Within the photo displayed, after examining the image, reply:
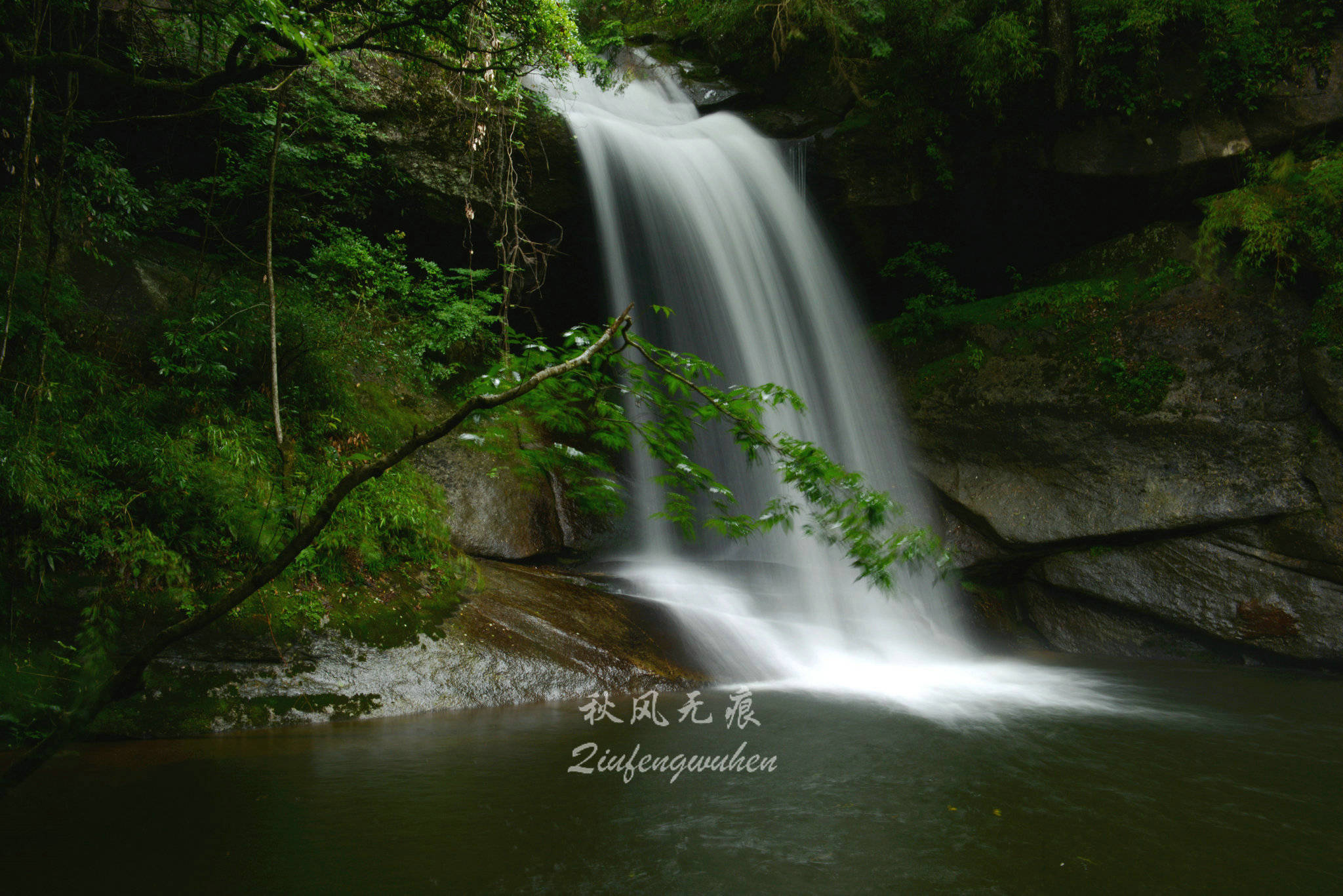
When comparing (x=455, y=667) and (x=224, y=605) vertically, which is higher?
(x=224, y=605)

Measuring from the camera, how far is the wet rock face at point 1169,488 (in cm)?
779

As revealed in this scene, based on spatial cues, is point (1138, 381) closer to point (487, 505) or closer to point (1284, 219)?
point (1284, 219)

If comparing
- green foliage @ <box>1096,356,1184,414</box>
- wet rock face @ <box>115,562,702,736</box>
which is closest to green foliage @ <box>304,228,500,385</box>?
wet rock face @ <box>115,562,702,736</box>

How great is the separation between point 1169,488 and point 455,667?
26.5 feet

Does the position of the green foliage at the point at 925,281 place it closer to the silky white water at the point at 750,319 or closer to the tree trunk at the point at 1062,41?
the silky white water at the point at 750,319

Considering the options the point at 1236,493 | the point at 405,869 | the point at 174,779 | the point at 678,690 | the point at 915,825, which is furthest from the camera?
the point at 1236,493

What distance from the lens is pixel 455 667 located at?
16.6 feet

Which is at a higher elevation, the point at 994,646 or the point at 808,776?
the point at 808,776

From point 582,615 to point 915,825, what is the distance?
3457 millimetres

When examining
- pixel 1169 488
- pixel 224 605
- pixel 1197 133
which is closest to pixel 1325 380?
pixel 1169 488

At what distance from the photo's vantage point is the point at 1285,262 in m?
8.26

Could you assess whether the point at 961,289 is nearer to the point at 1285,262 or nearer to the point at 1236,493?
the point at 1285,262

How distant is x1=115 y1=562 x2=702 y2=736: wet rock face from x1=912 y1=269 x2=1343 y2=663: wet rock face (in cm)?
542

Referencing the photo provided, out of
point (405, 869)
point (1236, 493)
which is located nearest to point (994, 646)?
point (1236, 493)
